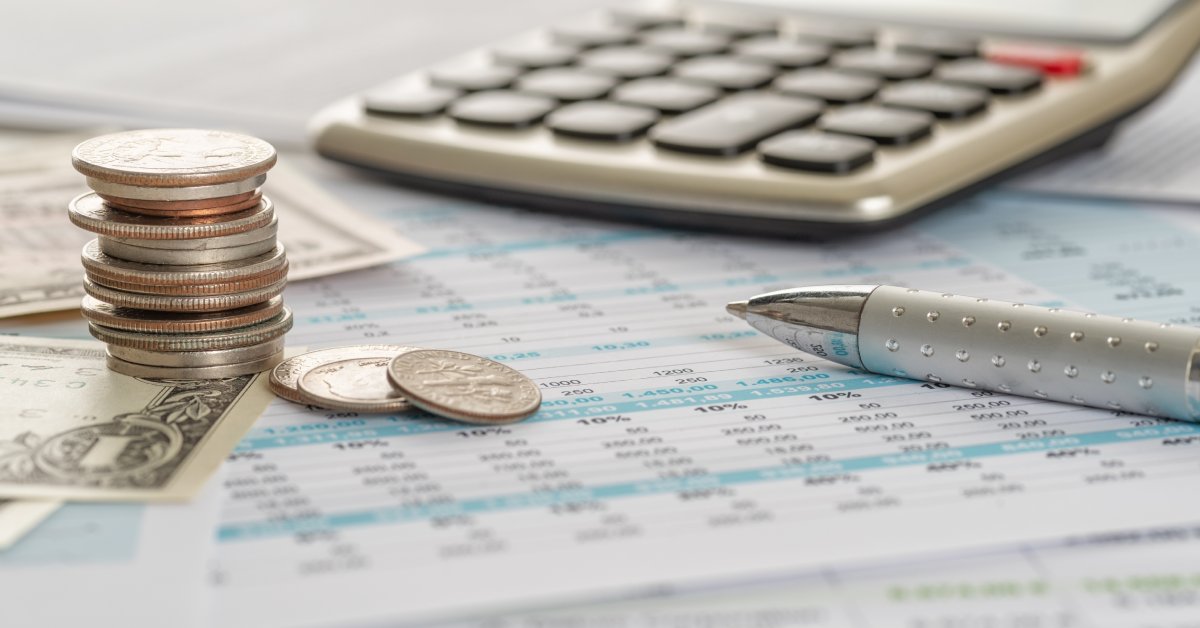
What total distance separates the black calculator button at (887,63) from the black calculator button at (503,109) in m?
0.21

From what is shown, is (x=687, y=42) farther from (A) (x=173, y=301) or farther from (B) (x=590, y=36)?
(A) (x=173, y=301)

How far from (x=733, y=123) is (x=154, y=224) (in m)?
0.38

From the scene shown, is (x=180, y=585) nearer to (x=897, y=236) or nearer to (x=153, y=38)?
(x=897, y=236)

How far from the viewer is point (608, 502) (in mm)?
471

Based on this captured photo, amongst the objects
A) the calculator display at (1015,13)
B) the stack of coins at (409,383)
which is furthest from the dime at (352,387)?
the calculator display at (1015,13)

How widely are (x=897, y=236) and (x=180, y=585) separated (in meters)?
0.51

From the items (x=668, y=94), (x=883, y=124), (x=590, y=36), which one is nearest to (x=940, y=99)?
(x=883, y=124)

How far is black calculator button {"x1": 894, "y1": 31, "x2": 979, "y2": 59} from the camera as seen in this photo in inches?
37.7

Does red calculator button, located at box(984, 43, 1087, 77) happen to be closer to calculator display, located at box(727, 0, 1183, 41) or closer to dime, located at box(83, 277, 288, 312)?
calculator display, located at box(727, 0, 1183, 41)

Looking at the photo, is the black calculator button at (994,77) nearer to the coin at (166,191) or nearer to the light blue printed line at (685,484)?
the light blue printed line at (685,484)

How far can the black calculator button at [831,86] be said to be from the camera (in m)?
0.87

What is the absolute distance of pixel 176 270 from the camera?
0.55m

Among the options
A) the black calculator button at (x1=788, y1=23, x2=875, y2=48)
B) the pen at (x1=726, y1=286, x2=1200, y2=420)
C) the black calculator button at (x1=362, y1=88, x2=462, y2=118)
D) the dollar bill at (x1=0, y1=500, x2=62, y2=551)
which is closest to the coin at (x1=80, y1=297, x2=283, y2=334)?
the dollar bill at (x1=0, y1=500, x2=62, y2=551)

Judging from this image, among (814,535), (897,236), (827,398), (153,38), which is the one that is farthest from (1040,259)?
(153,38)
